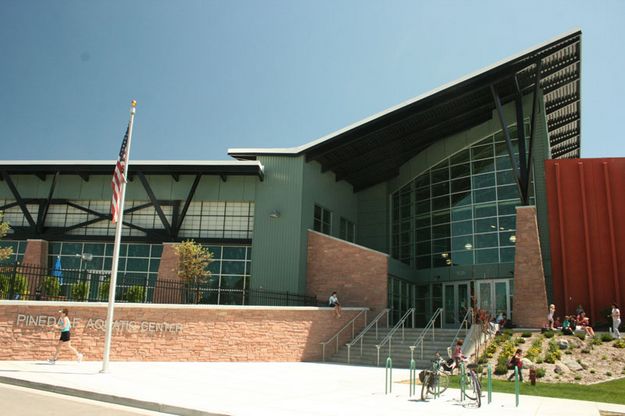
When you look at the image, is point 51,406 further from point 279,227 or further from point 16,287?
point 279,227

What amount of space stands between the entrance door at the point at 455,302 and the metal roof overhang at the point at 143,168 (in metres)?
12.5

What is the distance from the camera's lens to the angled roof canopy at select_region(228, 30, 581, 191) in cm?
2662

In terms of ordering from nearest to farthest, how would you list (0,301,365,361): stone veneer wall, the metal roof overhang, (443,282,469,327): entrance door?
(0,301,365,361): stone veneer wall, the metal roof overhang, (443,282,469,327): entrance door

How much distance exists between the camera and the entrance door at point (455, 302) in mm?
30375

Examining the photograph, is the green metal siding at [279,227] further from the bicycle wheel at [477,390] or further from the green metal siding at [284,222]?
the bicycle wheel at [477,390]

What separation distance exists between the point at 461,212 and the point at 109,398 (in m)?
24.6

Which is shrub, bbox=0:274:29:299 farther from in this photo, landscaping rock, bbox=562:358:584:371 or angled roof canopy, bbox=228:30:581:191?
landscaping rock, bbox=562:358:584:371

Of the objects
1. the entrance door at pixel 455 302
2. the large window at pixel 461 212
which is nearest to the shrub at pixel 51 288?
the entrance door at pixel 455 302

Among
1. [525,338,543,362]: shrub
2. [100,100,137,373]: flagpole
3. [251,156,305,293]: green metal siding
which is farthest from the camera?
[251,156,305,293]: green metal siding

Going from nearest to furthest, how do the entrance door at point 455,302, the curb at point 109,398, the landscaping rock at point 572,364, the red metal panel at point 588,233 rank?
the curb at point 109,398, the landscaping rock at point 572,364, the red metal panel at point 588,233, the entrance door at point 455,302

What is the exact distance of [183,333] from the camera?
759 inches

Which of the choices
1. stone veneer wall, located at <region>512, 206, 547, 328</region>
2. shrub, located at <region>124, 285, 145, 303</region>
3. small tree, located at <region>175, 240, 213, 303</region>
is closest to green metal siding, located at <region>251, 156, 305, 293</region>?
small tree, located at <region>175, 240, 213, 303</region>

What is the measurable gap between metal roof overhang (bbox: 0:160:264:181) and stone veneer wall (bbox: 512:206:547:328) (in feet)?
42.7

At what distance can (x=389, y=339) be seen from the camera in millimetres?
21125
